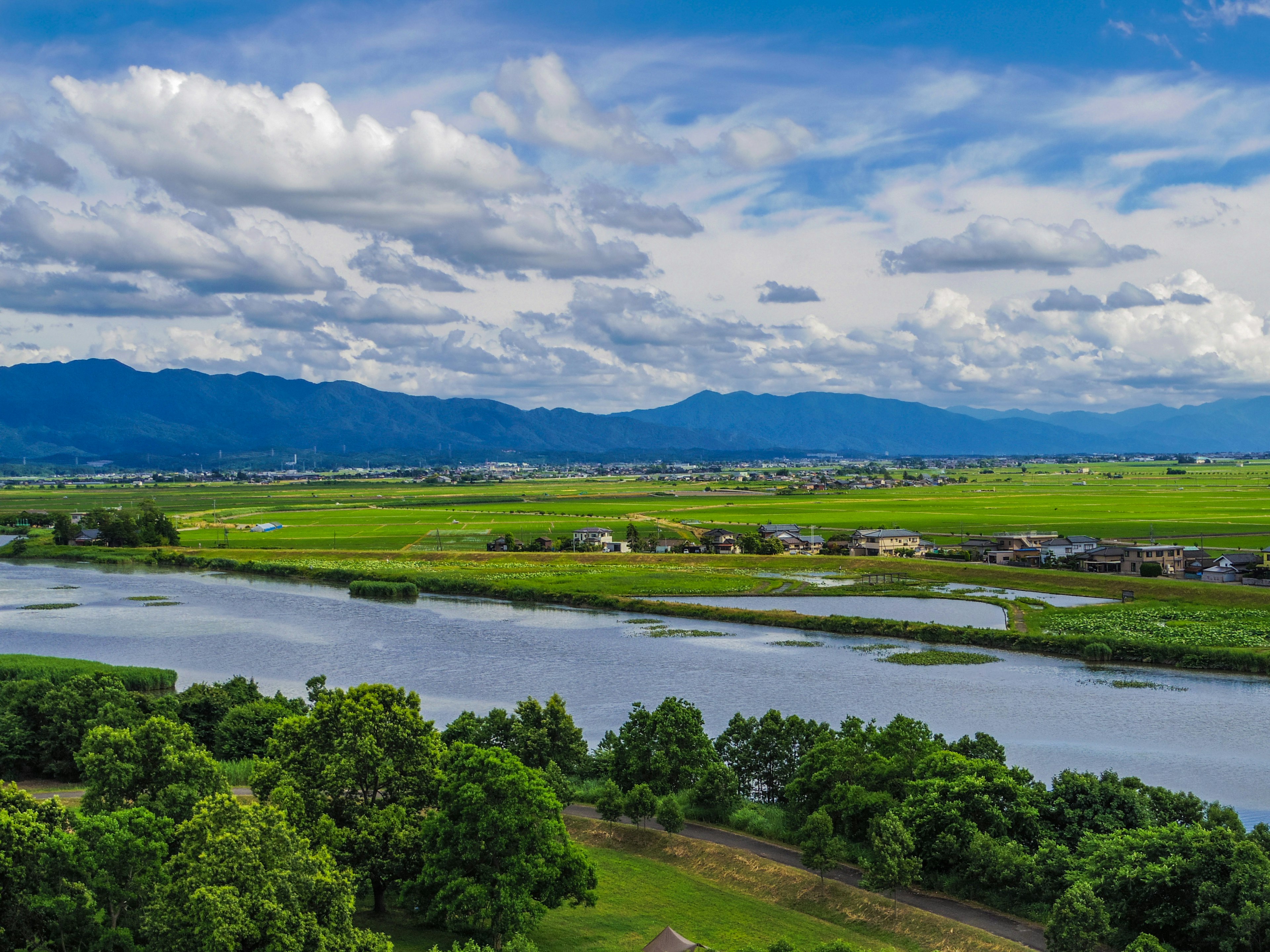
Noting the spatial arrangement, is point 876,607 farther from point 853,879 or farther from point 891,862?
point 891,862

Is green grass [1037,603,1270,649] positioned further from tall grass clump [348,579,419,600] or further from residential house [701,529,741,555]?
tall grass clump [348,579,419,600]

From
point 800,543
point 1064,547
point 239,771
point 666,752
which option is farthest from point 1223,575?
point 239,771

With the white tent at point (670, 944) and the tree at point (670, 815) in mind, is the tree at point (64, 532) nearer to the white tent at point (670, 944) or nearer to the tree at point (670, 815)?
the tree at point (670, 815)

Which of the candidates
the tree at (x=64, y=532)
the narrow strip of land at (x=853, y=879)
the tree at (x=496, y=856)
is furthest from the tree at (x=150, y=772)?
the tree at (x=64, y=532)

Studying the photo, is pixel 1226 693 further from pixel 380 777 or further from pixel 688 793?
pixel 380 777

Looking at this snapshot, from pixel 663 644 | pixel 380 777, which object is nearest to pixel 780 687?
pixel 663 644

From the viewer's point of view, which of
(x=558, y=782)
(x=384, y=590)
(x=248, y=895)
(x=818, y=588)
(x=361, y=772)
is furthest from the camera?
(x=384, y=590)
